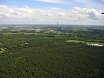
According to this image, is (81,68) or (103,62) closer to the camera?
(81,68)

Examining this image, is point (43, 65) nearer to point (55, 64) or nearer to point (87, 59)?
point (55, 64)

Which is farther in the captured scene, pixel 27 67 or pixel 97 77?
pixel 27 67

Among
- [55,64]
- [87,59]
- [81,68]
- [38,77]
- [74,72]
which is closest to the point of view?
[38,77]

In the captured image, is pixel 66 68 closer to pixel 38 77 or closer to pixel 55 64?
pixel 55 64

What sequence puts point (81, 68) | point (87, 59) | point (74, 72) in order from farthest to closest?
point (87, 59) < point (81, 68) < point (74, 72)

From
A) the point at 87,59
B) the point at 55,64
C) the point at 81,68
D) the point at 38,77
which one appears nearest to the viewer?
the point at 38,77

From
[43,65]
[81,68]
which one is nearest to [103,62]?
[81,68]

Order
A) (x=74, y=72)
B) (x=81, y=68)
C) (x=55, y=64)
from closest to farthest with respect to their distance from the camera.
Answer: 1. (x=74, y=72)
2. (x=81, y=68)
3. (x=55, y=64)

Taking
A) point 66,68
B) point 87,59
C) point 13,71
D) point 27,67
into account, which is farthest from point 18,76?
point 87,59
